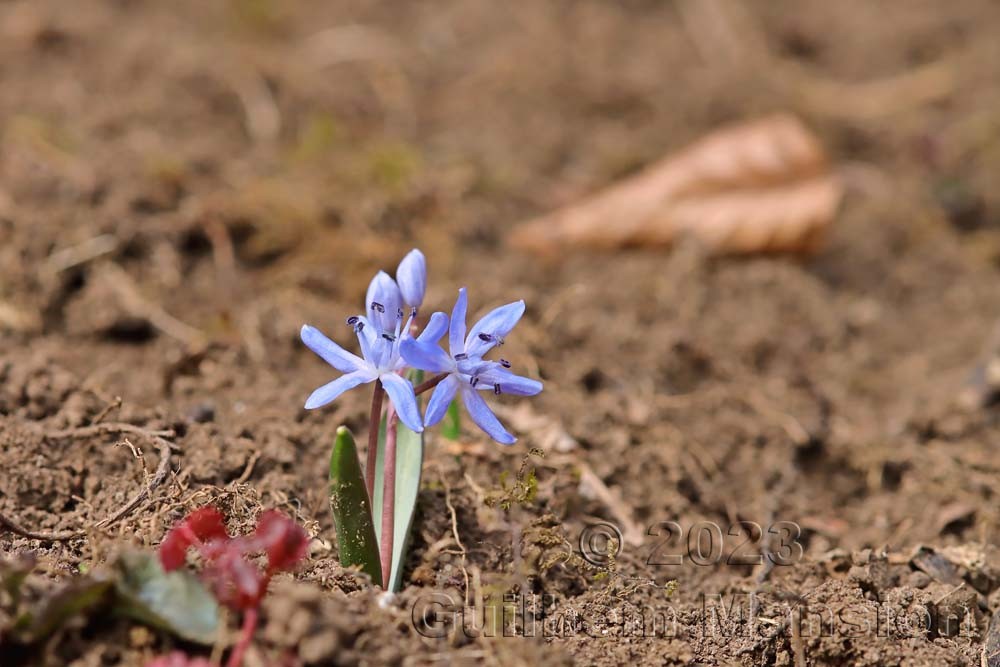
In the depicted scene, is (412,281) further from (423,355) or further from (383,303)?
(423,355)

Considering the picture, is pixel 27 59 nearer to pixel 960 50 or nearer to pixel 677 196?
pixel 677 196

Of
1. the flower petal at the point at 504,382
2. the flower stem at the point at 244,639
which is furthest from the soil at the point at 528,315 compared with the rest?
the flower petal at the point at 504,382

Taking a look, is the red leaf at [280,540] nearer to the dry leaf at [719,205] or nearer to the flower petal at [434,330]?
the flower petal at [434,330]

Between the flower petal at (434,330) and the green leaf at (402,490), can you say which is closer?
the flower petal at (434,330)

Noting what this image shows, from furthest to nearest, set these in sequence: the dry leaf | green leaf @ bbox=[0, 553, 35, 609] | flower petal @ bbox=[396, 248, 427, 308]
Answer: the dry leaf, flower petal @ bbox=[396, 248, 427, 308], green leaf @ bbox=[0, 553, 35, 609]

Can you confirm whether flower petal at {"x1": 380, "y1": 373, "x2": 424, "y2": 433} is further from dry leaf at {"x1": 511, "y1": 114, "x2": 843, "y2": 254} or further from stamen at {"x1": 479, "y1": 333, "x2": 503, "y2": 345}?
dry leaf at {"x1": 511, "y1": 114, "x2": 843, "y2": 254}

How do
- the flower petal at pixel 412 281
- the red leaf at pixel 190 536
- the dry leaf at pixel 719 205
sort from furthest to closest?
1. the dry leaf at pixel 719 205
2. the flower petal at pixel 412 281
3. the red leaf at pixel 190 536

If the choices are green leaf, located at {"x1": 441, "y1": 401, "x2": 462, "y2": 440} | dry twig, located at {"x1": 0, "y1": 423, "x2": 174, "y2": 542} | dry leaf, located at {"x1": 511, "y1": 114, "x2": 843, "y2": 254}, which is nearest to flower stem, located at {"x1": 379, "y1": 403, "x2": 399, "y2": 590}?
green leaf, located at {"x1": 441, "y1": 401, "x2": 462, "y2": 440}
